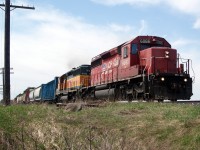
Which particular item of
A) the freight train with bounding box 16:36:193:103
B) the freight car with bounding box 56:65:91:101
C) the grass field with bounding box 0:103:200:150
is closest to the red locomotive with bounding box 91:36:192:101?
the freight train with bounding box 16:36:193:103

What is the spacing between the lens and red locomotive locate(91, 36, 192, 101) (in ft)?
54.6

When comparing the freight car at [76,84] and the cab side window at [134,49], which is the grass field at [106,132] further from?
the freight car at [76,84]

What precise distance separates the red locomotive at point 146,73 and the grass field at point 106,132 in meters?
7.34

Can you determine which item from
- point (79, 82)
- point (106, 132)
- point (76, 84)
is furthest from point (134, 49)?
point (106, 132)

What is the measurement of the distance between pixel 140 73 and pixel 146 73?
1.11ft

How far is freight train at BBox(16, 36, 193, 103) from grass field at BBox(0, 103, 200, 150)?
7.42 meters

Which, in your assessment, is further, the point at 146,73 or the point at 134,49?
the point at 134,49

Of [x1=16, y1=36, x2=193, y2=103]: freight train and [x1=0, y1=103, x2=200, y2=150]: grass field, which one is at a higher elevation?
[x1=16, y1=36, x2=193, y2=103]: freight train

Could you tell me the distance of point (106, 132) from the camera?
730 cm

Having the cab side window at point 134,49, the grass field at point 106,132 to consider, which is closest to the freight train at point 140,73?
the cab side window at point 134,49

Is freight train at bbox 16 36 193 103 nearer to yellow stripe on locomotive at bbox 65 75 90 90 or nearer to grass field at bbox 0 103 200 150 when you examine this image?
yellow stripe on locomotive at bbox 65 75 90 90

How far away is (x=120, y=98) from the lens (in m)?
19.0

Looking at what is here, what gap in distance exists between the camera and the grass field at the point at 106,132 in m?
6.61

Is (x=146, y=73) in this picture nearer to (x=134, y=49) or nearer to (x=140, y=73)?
(x=140, y=73)
